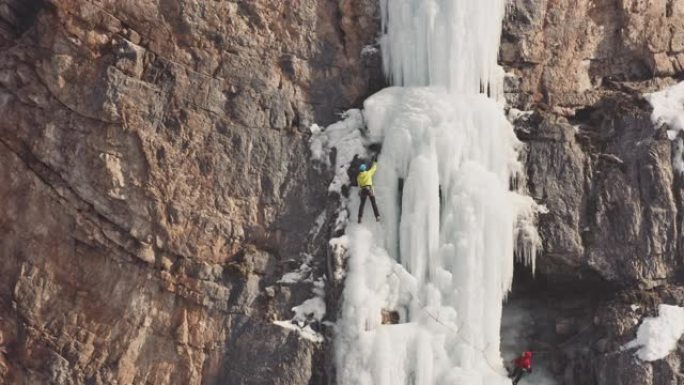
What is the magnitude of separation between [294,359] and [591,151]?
7103 millimetres

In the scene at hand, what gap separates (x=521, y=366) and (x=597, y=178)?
3.99 m

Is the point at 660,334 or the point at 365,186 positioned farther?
the point at 365,186

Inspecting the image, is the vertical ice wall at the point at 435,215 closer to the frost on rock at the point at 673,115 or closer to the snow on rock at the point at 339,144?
the snow on rock at the point at 339,144

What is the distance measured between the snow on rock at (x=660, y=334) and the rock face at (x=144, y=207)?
233 inches

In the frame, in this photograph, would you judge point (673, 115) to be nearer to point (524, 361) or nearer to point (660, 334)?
point (660, 334)

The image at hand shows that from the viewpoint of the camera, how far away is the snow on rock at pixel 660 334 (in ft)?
51.2

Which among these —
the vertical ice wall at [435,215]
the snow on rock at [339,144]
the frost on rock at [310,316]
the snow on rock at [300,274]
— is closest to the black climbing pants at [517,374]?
the vertical ice wall at [435,215]

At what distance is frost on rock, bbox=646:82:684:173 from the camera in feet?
54.9

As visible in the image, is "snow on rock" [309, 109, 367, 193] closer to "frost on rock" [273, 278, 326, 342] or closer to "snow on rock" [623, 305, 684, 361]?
"frost on rock" [273, 278, 326, 342]

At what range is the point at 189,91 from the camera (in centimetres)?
1650

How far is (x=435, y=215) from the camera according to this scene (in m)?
16.0

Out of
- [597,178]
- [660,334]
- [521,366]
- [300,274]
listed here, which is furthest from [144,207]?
[660,334]

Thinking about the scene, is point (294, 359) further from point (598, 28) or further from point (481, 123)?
point (598, 28)

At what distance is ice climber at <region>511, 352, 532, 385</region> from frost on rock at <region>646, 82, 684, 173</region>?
185 inches
